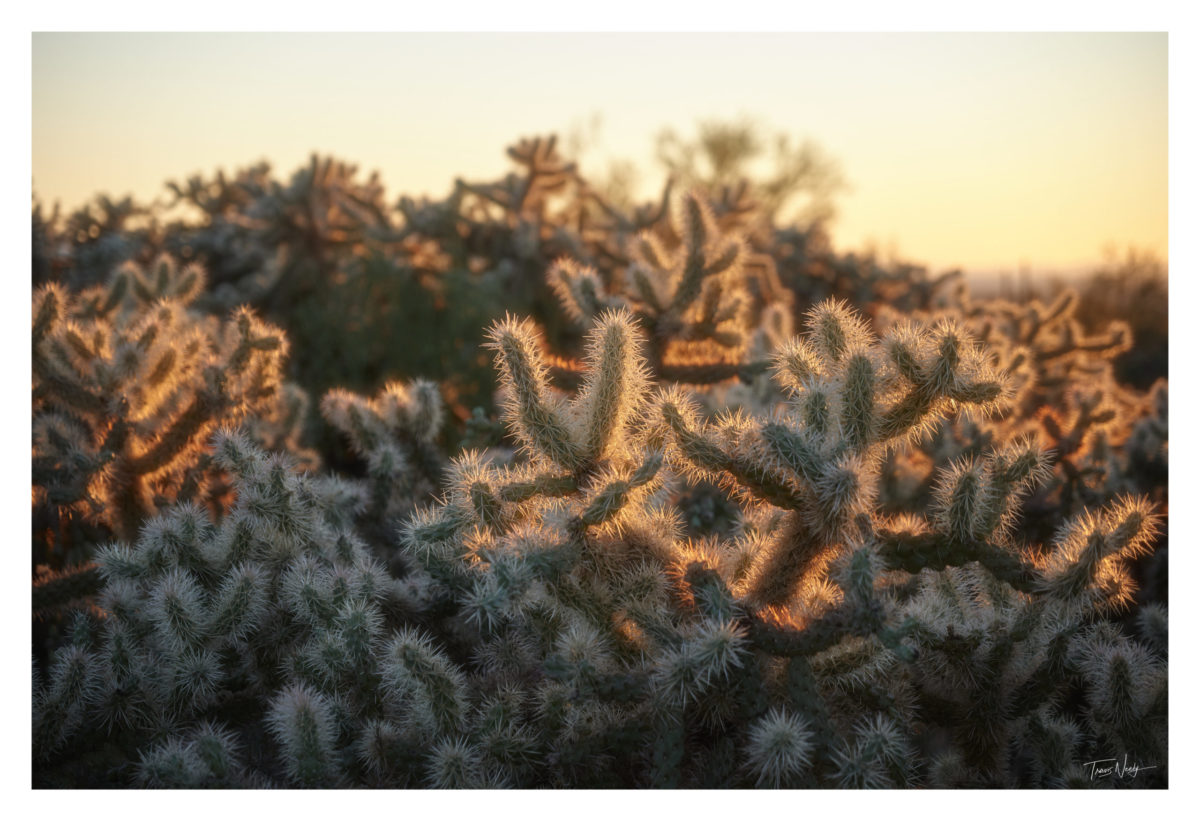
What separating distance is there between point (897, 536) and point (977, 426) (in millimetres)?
2102

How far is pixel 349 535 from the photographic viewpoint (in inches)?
95.1

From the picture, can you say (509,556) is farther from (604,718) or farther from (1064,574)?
(1064,574)

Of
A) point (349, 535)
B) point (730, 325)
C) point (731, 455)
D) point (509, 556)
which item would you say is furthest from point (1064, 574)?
point (730, 325)

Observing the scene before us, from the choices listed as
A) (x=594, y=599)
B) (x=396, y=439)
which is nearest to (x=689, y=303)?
(x=396, y=439)

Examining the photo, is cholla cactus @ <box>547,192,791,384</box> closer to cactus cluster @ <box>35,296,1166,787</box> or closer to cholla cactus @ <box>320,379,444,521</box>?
cholla cactus @ <box>320,379,444,521</box>
